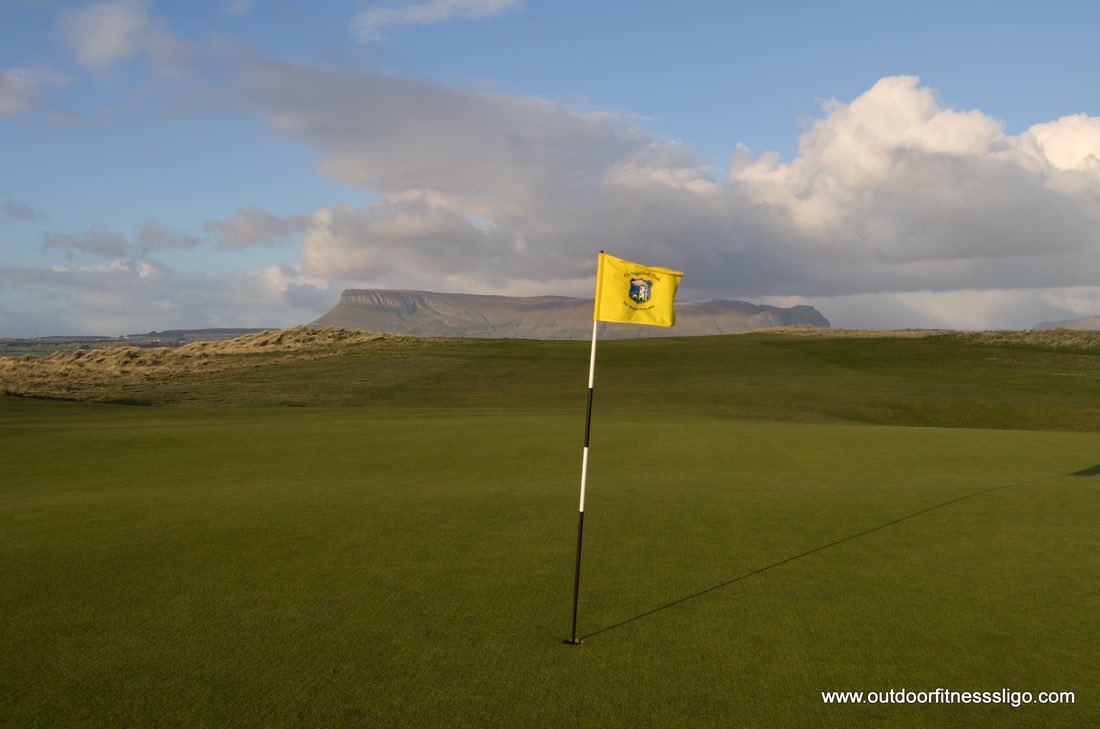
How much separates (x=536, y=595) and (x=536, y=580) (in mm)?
578

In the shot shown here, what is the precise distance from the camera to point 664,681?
6.91 metres

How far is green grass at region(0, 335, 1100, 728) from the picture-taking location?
21.6ft

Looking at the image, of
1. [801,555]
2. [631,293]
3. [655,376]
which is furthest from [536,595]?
[655,376]

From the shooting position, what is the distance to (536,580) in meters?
9.69

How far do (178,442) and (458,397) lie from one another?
25.3m

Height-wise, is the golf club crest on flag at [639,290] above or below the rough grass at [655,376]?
above

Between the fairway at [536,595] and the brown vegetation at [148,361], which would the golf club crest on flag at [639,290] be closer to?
the fairway at [536,595]

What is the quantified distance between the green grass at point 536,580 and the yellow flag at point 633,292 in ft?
10.5

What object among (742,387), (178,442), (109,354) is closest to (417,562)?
(178,442)

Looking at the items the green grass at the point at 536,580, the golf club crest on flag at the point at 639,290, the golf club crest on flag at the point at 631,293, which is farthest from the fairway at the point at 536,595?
the golf club crest on flag at the point at 639,290

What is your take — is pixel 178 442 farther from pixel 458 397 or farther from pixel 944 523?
pixel 458 397

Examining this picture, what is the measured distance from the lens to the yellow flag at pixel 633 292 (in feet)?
28.0

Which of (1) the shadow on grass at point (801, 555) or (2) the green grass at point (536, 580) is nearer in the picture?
(2) the green grass at point (536, 580)

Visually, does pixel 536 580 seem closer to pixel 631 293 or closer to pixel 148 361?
pixel 631 293
